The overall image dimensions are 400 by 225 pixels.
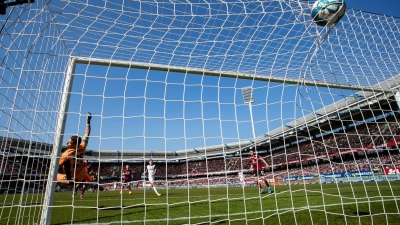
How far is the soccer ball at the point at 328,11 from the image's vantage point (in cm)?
389

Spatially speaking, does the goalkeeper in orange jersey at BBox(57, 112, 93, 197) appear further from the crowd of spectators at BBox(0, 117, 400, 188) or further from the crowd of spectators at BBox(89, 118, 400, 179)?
the crowd of spectators at BBox(89, 118, 400, 179)

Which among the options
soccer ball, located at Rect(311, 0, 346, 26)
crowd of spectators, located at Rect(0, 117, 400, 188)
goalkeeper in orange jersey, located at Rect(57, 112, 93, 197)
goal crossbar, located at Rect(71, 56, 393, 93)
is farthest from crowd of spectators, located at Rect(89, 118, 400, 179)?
soccer ball, located at Rect(311, 0, 346, 26)

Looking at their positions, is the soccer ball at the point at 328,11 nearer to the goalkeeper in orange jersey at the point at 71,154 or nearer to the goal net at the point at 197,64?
the goal net at the point at 197,64

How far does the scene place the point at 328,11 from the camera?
3.93 metres

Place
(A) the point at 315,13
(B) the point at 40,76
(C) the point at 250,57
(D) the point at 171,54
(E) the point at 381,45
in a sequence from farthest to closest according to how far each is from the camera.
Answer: (E) the point at 381,45 < (C) the point at 250,57 < (D) the point at 171,54 < (A) the point at 315,13 < (B) the point at 40,76

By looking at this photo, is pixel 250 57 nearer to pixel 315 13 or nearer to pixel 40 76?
pixel 315 13

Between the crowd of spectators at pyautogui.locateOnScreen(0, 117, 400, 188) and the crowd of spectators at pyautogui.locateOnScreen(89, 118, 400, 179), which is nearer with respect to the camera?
the crowd of spectators at pyautogui.locateOnScreen(0, 117, 400, 188)

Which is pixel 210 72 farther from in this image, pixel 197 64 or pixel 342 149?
pixel 342 149

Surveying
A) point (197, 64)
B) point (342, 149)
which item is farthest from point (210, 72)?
point (342, 149)

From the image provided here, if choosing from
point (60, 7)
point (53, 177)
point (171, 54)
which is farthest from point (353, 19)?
point (53, 177)

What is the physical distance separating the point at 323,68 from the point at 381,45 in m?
1.66

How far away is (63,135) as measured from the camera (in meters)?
3.46

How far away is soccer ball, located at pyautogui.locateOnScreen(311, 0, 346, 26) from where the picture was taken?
389cm

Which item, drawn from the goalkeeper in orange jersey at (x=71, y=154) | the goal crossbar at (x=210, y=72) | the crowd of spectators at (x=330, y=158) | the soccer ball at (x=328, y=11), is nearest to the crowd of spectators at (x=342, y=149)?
the crowd of spectators at (x=330, y=158)
